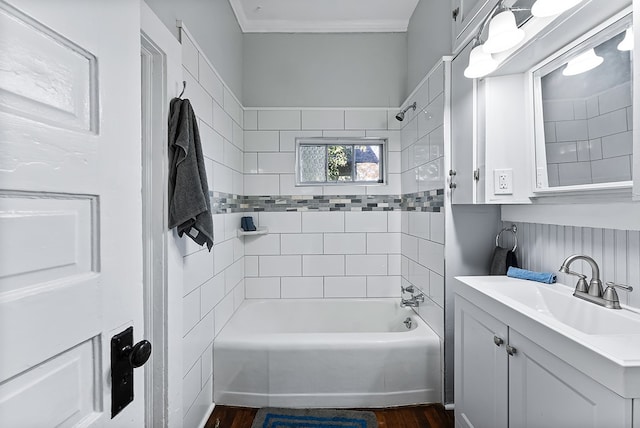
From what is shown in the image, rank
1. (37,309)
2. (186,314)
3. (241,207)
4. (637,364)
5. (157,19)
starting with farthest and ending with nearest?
(241,207), (186,314), (157,19), (637,364), (37,309)

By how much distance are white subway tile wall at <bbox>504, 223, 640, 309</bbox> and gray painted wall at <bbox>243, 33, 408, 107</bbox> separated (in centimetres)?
163

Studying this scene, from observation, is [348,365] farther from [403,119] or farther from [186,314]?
[403,119]

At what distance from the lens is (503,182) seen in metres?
1.58

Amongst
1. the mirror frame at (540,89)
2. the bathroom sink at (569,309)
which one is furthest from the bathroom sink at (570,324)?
the mirror frame at (540,89)

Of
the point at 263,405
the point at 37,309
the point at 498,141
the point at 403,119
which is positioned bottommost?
the point at 263,405

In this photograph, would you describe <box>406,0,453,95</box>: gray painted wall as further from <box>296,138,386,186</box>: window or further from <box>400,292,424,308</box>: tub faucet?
Result: <box>400,292,424,308</box>: tub faucet

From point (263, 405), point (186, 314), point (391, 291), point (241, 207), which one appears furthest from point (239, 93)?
point (263, 405)

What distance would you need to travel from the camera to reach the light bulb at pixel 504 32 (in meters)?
1.24

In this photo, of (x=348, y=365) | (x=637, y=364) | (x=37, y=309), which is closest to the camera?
(x=37, y=309)

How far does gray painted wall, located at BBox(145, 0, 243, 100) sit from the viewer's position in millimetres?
1464

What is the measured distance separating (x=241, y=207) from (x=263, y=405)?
1.46m

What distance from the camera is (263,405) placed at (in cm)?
198

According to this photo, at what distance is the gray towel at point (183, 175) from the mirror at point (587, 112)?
1.59 meters

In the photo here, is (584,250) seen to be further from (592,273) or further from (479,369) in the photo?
(479,369)
